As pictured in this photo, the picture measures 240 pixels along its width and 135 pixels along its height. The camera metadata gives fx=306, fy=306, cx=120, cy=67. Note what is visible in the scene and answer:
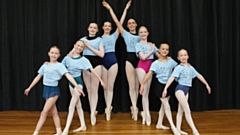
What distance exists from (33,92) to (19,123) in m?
0.82

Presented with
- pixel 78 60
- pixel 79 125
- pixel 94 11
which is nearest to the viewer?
pixel 78 60

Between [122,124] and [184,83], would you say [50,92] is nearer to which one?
[122,124]

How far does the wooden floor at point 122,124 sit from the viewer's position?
3742 millimetres

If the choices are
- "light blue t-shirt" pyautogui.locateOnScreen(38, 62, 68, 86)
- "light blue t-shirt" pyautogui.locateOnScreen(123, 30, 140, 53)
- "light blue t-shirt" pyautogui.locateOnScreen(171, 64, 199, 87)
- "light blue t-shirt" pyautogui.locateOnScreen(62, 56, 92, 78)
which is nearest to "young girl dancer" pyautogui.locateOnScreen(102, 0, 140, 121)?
"light blue t-shirt" pyautogui.locateOnScreen(123, 30, 140, 53)

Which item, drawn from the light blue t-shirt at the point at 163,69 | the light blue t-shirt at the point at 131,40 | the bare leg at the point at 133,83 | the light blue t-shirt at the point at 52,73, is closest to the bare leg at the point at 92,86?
the bare leg at the point at 133,83

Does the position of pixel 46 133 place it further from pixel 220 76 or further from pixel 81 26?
pixel 220 76

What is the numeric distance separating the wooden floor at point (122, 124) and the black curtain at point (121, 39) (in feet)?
0.80

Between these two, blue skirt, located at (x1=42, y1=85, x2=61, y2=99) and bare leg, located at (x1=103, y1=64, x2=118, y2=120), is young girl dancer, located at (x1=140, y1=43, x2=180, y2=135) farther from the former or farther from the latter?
blue skirt, located at (x1=42, y1=85, x2=61, y2=99)

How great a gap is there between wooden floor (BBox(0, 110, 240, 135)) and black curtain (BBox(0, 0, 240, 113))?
0.80ft

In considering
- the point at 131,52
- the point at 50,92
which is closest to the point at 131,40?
the point at 131,52

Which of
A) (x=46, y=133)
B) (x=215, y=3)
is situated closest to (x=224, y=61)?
(x=215, y=3)

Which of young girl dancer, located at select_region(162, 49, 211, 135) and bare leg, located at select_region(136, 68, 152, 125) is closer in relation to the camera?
young girl dancer, located at select_region(162, 49, 211, 135)

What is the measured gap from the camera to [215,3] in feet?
15.7

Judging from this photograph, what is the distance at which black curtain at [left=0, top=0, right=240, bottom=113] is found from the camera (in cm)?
479
